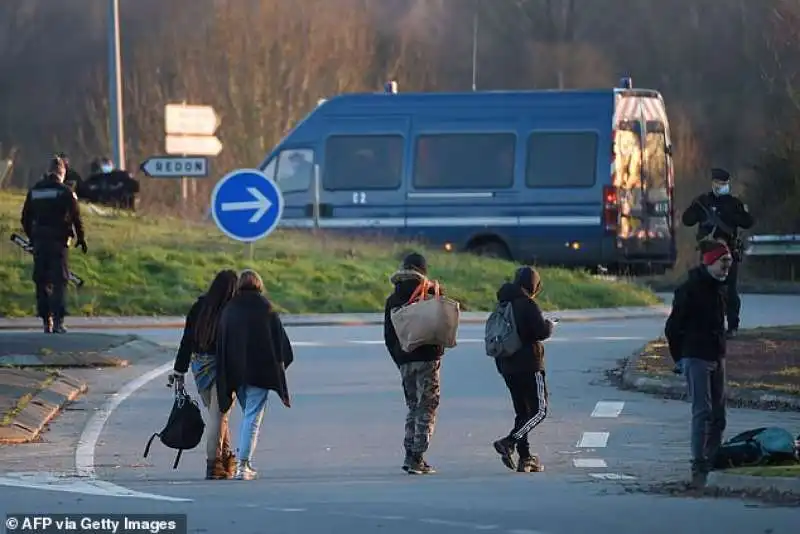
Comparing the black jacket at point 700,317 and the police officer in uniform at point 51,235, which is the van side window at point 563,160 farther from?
the black jacket at point 700,317

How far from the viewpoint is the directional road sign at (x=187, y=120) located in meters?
27.1

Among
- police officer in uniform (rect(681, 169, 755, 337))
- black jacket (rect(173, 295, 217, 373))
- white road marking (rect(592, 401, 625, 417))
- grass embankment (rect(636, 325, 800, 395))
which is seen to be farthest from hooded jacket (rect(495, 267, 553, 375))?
police officer in uniform (rect(681, 169, 755, 337))

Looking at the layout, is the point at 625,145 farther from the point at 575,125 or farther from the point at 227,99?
Result: the point at 227,99

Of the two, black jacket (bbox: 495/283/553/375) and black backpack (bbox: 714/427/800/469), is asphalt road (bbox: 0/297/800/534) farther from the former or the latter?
black jacket (bbox: 495/283/553/375)

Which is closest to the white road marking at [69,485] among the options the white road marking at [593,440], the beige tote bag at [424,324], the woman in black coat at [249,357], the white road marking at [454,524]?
the woman in black coat at [249,357]

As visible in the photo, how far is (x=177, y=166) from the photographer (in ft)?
84.3

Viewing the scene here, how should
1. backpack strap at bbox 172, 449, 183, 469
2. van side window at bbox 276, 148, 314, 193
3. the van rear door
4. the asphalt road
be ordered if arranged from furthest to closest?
van side window at bbox 276, 148, 314, 193 < the van rear door < backpack strap at bbox 172, 449, 183, 469 < the asphalt road

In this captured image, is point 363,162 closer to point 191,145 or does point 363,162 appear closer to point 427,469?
point 191,145

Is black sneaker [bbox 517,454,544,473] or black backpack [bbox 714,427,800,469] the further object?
black sneaker [bbox 517,454,544,473]

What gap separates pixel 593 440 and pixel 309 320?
35.2 ft

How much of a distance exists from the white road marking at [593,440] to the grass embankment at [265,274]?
37.4ft

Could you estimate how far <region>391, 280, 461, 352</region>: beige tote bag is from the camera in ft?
42.2

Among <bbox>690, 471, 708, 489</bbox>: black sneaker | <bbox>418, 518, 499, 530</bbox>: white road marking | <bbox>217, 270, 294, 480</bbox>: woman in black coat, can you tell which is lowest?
<bbox>690, 471, 708, 489</bbox>: black sneaker

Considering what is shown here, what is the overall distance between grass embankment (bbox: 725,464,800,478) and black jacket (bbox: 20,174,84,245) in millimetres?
11177
